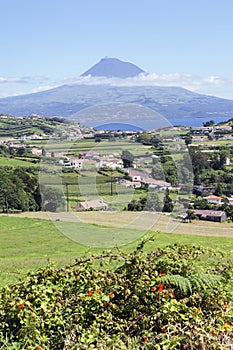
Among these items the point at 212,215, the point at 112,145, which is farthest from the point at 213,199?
the point at 112,145

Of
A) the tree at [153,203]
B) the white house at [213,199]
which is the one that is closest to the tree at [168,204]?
the tree at [153,203]

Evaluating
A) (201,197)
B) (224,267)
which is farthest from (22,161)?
(224,267)

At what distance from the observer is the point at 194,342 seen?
3539 millimetres

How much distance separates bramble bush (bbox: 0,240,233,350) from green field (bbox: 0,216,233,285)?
65 centimetres

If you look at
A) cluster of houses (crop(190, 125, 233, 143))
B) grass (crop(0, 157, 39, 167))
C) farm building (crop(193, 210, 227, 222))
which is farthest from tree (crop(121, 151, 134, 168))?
cluster of houses (crop(190, 125, 233, 143))

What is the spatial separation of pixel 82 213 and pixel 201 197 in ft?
95.2

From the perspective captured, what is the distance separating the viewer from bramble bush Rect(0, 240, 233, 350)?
3615mm

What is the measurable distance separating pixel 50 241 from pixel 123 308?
16.9 m

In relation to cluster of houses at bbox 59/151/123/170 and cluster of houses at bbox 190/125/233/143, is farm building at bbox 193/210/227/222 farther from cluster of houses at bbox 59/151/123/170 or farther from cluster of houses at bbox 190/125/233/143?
cluster of houses at bbox 190/125/233/143

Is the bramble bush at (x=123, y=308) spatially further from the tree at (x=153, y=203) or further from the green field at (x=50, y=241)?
A: the tree at (x=153, y=203)

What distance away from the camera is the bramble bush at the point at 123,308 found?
362 centimetres

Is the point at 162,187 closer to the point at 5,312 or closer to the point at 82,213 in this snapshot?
the point at 82,213

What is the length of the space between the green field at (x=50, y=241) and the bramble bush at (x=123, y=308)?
649mm

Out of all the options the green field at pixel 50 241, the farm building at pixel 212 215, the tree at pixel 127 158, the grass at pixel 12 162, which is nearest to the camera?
the green field at pixel 50 241
